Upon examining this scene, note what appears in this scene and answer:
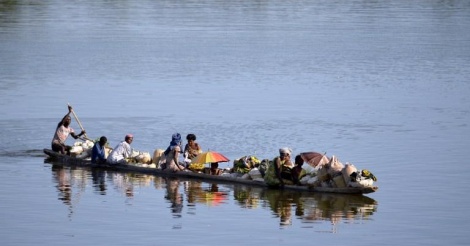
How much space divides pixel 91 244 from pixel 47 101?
15431 millimetres

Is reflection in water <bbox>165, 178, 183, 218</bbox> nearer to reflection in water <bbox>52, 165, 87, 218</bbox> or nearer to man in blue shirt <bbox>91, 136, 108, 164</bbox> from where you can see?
reflection in water <bbox>52, 165, 87, 218</bbox>

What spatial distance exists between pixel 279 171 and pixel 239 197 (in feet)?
2.60

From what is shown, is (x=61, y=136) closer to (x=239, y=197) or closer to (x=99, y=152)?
(x=99, y=152)

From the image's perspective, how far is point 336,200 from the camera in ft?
65.8

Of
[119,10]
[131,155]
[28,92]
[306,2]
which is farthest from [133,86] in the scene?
[306,2]

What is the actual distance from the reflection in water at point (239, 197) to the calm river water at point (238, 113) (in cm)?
4

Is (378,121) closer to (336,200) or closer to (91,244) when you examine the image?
(336,200)

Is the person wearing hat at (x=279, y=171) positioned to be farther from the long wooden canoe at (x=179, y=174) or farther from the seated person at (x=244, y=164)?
the seated person at (x=244, y=164)

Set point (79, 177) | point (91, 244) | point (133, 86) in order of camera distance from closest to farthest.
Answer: point (91, 244) < point (79, 177) < point (133, 86)

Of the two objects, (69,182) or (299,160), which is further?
Result: (69,182)

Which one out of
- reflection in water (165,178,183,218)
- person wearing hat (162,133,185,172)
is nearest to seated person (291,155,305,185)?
reflection in water (165,178,183,218)

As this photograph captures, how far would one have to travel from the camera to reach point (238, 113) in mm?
30906

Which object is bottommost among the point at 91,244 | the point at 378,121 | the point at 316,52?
the point at 91,244

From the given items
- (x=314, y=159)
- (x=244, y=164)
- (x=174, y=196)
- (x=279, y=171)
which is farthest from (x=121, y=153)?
(x=314, y=159)
